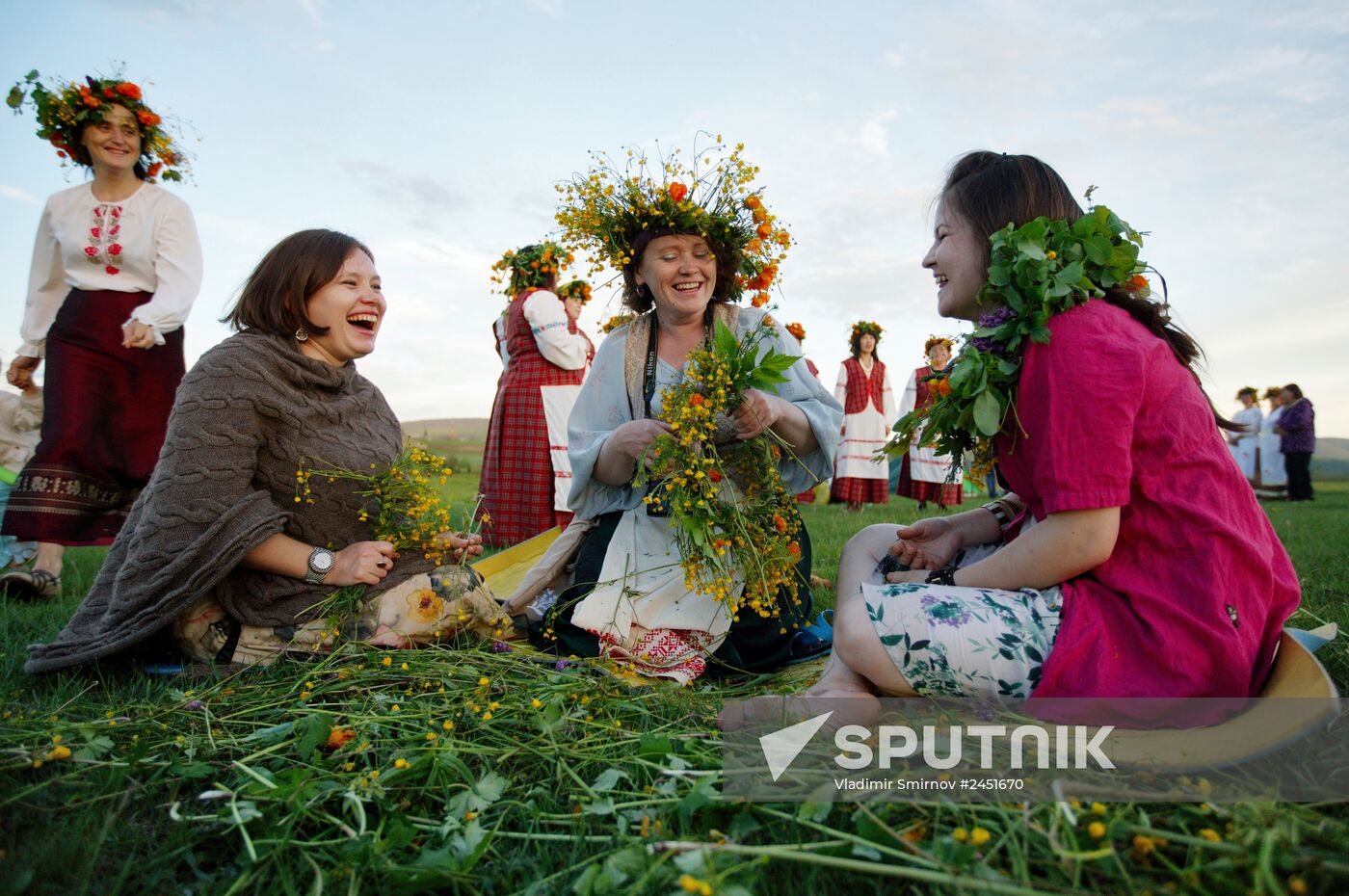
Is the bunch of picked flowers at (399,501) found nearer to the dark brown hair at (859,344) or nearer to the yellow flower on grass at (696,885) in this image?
the yellow flower on grass at (696,885)

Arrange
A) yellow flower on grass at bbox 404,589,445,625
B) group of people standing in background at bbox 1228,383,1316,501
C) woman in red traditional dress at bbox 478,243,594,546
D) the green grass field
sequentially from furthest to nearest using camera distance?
1. group of people standing in background at bbox 1228,383,1316,501
2. woman in red traditional dress at bbox 478,243,594,546
3. yellow flower on grass at bbox 404,589,445,625
4. the green grass field

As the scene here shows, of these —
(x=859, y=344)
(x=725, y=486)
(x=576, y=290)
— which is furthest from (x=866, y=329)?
(x=725, y=486)

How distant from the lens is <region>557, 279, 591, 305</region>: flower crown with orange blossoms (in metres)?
7.23

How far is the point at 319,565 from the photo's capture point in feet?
8.54

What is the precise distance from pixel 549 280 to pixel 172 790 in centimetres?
510

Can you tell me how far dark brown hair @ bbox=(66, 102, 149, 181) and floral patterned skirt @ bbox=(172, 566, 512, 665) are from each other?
10.2 feet

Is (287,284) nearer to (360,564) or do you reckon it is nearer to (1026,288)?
(360,564)

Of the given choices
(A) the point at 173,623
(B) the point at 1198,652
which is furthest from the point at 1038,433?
(A) the point at 173,623

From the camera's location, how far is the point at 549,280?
20.8 feet

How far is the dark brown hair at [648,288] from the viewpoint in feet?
10.0

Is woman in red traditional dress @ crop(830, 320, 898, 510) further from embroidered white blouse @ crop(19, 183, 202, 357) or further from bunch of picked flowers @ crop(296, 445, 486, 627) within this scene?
bunch of picked flowers @ crop(296, 445, 486, 627)

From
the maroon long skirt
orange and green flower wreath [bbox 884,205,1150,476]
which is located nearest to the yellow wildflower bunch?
orange and green flower wreath [bbox 884,205,1150,476]

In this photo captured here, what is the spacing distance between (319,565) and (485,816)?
1.30 meters

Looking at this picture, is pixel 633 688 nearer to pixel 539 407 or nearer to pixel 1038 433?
pixel 1038 433
